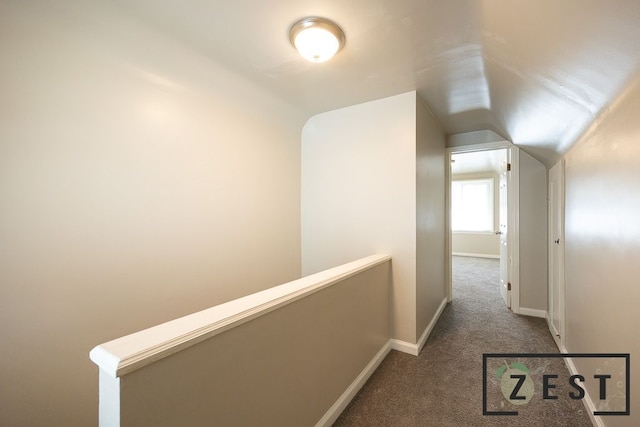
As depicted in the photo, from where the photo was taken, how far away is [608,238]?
1.32 meters

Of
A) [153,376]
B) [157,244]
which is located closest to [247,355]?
[153,376]

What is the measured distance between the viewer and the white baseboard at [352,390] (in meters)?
1.52

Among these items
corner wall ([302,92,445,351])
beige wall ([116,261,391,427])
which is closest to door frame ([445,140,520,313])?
corner wall ([302,92,445,351])

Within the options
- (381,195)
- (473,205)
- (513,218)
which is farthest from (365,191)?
(473,205)

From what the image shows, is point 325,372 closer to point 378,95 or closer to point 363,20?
point 363,20

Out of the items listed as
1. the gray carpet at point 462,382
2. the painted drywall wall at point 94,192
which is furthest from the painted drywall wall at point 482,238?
the painted drywall wall at point 94,192

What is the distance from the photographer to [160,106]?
5.49 feet

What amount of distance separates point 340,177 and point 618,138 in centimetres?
189

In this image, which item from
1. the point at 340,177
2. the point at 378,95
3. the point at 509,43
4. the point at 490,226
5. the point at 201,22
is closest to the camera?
the point at 509,43

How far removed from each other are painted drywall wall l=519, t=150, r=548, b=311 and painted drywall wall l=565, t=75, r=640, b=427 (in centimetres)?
130

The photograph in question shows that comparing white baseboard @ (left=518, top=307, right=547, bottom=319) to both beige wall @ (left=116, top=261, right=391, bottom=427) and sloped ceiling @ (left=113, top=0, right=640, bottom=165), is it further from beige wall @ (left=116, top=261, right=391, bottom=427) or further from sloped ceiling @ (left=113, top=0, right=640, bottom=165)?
beige wall @ (left=116, top=261, right=391, bottom=427)

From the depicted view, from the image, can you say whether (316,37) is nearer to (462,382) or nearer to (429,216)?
(429,216)

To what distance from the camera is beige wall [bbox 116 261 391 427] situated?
771mm

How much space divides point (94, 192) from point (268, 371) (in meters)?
1.32
